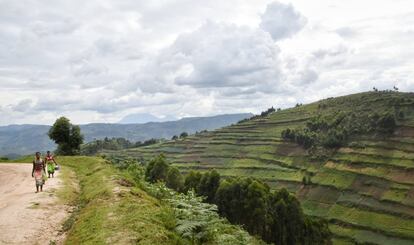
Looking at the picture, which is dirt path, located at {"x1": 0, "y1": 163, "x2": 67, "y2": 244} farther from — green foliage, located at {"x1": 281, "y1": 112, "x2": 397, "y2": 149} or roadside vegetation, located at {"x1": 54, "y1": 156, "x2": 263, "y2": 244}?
green foliage, located at {"x1": 281, "y1": 112, "x2": 397, "y2": 149}

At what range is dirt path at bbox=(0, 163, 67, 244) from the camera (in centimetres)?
1923

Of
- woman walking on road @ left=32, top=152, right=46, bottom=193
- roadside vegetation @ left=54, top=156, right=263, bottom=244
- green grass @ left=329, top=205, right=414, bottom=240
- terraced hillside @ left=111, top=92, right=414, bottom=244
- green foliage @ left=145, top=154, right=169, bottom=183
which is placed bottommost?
green grass @ left=329, top=205, right=414, bottom=240

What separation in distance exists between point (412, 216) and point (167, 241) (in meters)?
125

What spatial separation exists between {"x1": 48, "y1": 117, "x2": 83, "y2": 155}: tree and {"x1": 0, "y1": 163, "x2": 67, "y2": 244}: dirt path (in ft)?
141

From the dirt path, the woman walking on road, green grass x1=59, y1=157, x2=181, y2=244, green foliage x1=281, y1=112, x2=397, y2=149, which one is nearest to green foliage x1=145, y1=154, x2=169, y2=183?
the dirt path

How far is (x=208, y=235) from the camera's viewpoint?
55.8 ft

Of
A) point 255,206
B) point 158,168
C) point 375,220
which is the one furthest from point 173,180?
point 375,220

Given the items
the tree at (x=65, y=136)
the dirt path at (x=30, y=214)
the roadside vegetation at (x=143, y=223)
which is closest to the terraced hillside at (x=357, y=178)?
the tree at (x=65, y=136)

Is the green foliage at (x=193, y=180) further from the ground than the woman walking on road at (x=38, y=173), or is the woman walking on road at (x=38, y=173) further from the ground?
the woman walking on road at (x=38, y=173)

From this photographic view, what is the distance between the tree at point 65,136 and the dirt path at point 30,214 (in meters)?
43.1

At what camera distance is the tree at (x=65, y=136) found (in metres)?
80.2

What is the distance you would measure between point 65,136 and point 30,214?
6022cm

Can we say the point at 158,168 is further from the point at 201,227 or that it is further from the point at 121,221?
the point at 201,227

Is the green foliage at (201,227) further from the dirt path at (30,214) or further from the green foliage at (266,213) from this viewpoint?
the green foliage at (266,213)
